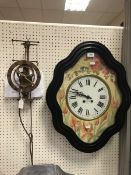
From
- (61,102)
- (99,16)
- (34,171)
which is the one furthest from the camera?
(99,16)

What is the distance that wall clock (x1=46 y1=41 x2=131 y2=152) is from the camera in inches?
48.9

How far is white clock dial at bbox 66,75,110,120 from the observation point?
1272mm

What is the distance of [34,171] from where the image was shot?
1.14m

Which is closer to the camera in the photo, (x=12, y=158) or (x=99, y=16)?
(x=12, y=158)

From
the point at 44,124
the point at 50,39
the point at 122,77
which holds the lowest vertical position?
the point at 44,124

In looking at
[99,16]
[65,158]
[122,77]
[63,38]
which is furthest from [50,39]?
[99,16]

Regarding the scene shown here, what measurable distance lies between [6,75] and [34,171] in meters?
0.45

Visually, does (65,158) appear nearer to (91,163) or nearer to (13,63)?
(91,163)

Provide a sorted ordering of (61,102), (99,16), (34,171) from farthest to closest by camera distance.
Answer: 1. (99,16)
2. (61,102)
3. (34,171)

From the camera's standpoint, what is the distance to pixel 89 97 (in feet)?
4.22

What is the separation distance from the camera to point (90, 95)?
4.22ft

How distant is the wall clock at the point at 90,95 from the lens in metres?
1.24

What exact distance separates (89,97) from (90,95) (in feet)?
0.04

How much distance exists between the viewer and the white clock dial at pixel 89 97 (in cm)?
127
